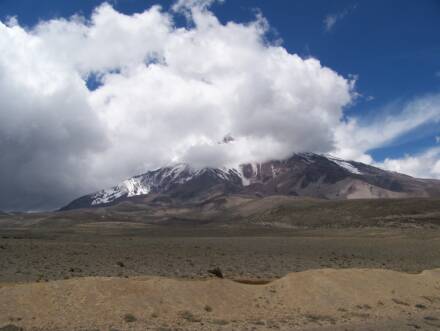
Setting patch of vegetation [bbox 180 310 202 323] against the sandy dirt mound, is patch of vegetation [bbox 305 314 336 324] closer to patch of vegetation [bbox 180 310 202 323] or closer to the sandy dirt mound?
the sandy dirt mound

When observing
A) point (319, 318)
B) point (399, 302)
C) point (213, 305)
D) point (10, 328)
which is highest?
point (213, 305)

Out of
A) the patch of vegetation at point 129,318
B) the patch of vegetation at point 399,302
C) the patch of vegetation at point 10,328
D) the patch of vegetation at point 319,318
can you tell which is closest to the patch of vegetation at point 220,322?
the patch of vegetation at point 129,318

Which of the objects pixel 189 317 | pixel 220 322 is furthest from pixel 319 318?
pixel 189 317

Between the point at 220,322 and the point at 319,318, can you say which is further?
the point at 319,318

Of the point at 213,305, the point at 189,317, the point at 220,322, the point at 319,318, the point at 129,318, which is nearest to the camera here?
the point at 129,318

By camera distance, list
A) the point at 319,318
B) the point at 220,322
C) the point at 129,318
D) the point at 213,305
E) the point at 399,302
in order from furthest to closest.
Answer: the point at 399,302
the point at 213,305
the point at 319,318
the point at 220,322
the point at 129,318

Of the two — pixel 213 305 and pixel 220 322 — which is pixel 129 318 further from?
pixel 213 305

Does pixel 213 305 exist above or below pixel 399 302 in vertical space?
above

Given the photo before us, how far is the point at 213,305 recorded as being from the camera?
21.5m

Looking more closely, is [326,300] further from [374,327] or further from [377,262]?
[377,262]

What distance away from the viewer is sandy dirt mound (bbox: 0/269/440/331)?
19.0 m

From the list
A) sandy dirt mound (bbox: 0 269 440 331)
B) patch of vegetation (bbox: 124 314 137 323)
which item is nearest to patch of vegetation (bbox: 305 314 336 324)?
sandy dirt mound (bbox: 0 269 440 331)

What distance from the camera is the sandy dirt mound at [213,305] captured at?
1900 centimetres

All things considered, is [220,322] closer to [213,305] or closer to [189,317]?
[189,317]
